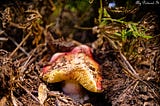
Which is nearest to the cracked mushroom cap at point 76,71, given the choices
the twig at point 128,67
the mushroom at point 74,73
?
the mushroom at point 74,73

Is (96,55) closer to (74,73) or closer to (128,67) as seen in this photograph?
(128,67)

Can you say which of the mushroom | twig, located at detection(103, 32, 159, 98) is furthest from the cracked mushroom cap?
twig, located at detection(103, 32, 159, 98)

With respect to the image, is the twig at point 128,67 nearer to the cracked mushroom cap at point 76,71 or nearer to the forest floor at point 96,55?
the forest floor at point 96,55

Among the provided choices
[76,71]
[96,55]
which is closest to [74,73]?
[76,71]

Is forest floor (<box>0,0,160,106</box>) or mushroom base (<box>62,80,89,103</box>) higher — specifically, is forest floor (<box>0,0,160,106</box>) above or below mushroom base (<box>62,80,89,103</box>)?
above

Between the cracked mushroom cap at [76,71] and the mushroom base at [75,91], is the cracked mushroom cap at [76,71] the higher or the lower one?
the higher one

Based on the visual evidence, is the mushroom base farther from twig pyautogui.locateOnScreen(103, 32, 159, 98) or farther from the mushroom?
twig pyautogui.locateOnScreen(103, 32, 159, 98)
